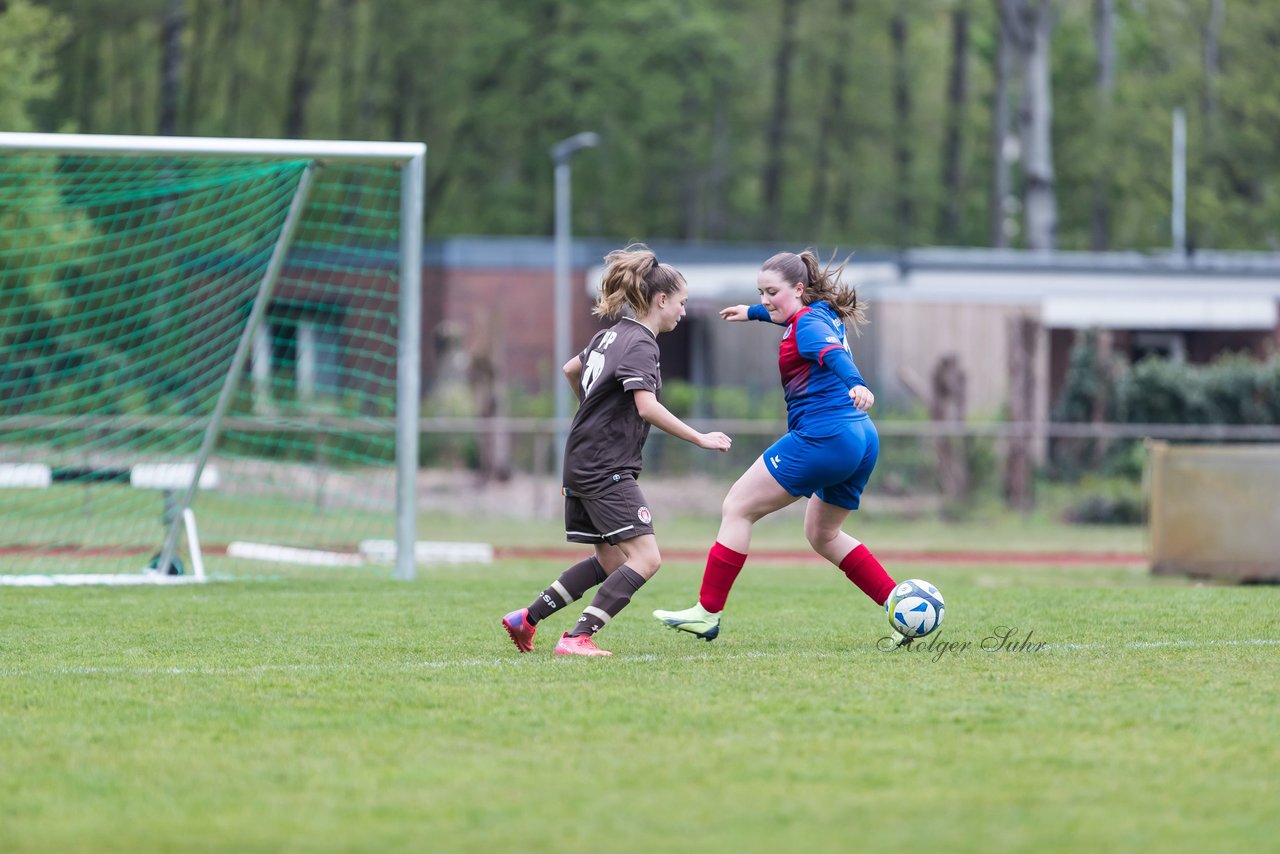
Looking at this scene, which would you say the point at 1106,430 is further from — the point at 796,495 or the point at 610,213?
the point at 610,213

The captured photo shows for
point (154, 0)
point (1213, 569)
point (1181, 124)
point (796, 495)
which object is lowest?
point (1213, 569)

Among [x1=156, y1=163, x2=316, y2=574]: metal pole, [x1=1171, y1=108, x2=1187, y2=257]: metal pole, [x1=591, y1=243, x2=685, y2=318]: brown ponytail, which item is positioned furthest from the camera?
[x1=1171, y1=108, x2=1187, y2=257]: metal pole

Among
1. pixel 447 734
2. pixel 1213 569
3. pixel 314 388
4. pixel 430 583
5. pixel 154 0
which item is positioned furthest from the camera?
pixel 154 0

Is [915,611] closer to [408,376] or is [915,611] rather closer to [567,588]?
[567,588]

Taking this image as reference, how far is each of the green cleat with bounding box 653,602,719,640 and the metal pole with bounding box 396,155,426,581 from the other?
4.41m

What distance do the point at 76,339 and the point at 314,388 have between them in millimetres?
4189

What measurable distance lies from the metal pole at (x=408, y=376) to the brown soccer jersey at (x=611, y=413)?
15.0ft

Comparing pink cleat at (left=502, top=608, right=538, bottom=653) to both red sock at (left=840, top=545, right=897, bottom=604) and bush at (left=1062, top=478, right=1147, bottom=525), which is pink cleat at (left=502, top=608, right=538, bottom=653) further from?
bush at (left=1062, top=478, right=1147, bottom=525)

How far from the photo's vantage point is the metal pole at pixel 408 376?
38.8 ft

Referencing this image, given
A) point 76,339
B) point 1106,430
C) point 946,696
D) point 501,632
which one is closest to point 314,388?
point 76,339

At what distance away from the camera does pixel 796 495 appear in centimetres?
754

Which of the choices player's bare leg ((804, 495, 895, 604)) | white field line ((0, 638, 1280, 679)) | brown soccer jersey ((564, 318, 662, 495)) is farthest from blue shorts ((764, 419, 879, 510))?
white field line ((0, 638, 1280, 679))

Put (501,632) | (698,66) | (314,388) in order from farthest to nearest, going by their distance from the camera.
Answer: (698,66)
(314,388)
(501,632)

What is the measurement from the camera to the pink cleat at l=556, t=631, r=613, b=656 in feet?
24.0
